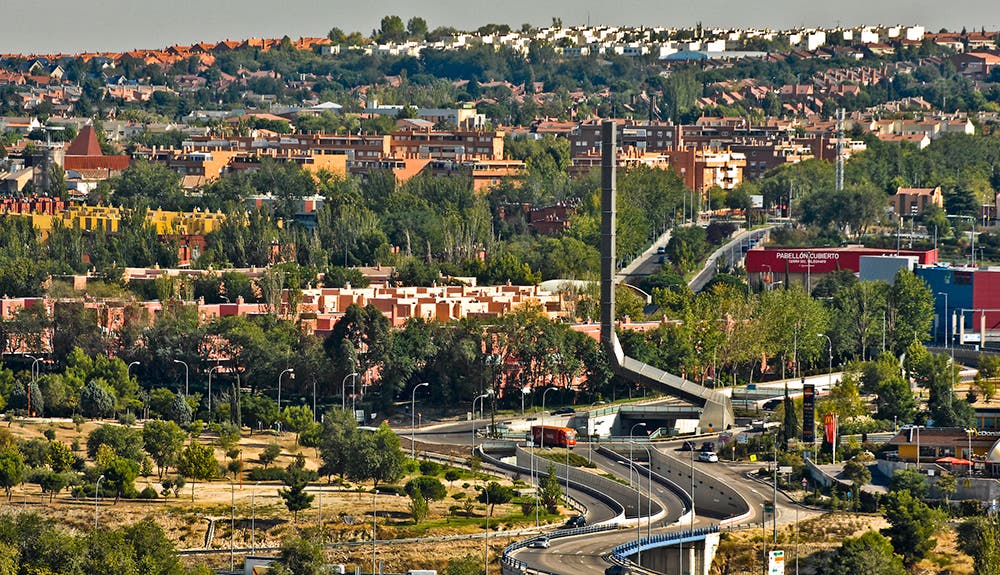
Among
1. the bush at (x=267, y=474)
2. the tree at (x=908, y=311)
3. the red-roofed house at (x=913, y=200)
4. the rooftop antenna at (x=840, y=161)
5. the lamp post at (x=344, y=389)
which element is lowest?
the bush at (x=267, y=474)

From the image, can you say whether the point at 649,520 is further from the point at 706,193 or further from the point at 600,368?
the point at 706,193

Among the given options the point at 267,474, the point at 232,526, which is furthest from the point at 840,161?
the point at 232,526

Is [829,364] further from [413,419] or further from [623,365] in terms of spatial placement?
[413,419]

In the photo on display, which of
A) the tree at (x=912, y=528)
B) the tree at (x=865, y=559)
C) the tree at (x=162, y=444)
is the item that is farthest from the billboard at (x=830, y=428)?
the tree at (x=162, y=444)

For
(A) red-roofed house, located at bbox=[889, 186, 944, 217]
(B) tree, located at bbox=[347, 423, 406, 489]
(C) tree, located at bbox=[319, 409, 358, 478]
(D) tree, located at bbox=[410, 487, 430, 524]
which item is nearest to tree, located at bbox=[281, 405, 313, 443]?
(C) tree, located at bbox=[319, 409, 358, 478]

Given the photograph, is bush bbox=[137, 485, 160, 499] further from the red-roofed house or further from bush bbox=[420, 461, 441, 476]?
the red-roofed house

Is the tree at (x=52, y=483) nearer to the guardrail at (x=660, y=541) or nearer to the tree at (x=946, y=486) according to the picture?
the guardrail at (x=660, y=541)
